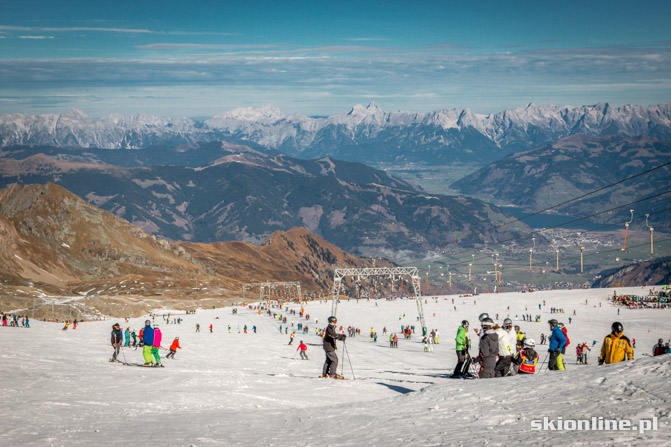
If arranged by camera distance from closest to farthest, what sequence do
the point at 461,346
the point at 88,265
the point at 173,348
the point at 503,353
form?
the point at 503,353 → the point at 461,346 → the point at 173,348 → the point at 88,265

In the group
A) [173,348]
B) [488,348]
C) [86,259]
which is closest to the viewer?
[488,348]

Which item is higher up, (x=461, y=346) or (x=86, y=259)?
(x=86, y=259)

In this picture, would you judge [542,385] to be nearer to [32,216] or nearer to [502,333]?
[502,333]

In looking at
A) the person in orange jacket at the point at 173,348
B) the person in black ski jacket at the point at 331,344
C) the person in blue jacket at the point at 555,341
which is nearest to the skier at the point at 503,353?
the person in blue jacket at the point at 555,341

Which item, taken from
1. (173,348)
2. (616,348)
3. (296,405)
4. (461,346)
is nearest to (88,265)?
(173,348)

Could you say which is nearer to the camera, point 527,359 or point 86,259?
point 527,359

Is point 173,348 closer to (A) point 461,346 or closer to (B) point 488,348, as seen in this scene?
(A) point 461,346

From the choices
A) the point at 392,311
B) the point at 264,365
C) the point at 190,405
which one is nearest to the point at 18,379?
the point at 190,405

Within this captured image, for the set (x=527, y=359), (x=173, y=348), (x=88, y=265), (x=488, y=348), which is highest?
(x=88, y=265)

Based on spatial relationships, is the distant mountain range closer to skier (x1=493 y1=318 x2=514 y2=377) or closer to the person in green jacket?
the person in green jacket

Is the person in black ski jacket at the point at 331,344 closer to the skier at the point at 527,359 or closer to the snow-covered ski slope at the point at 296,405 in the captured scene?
the snow-covered ski slope at the point at 296,405
